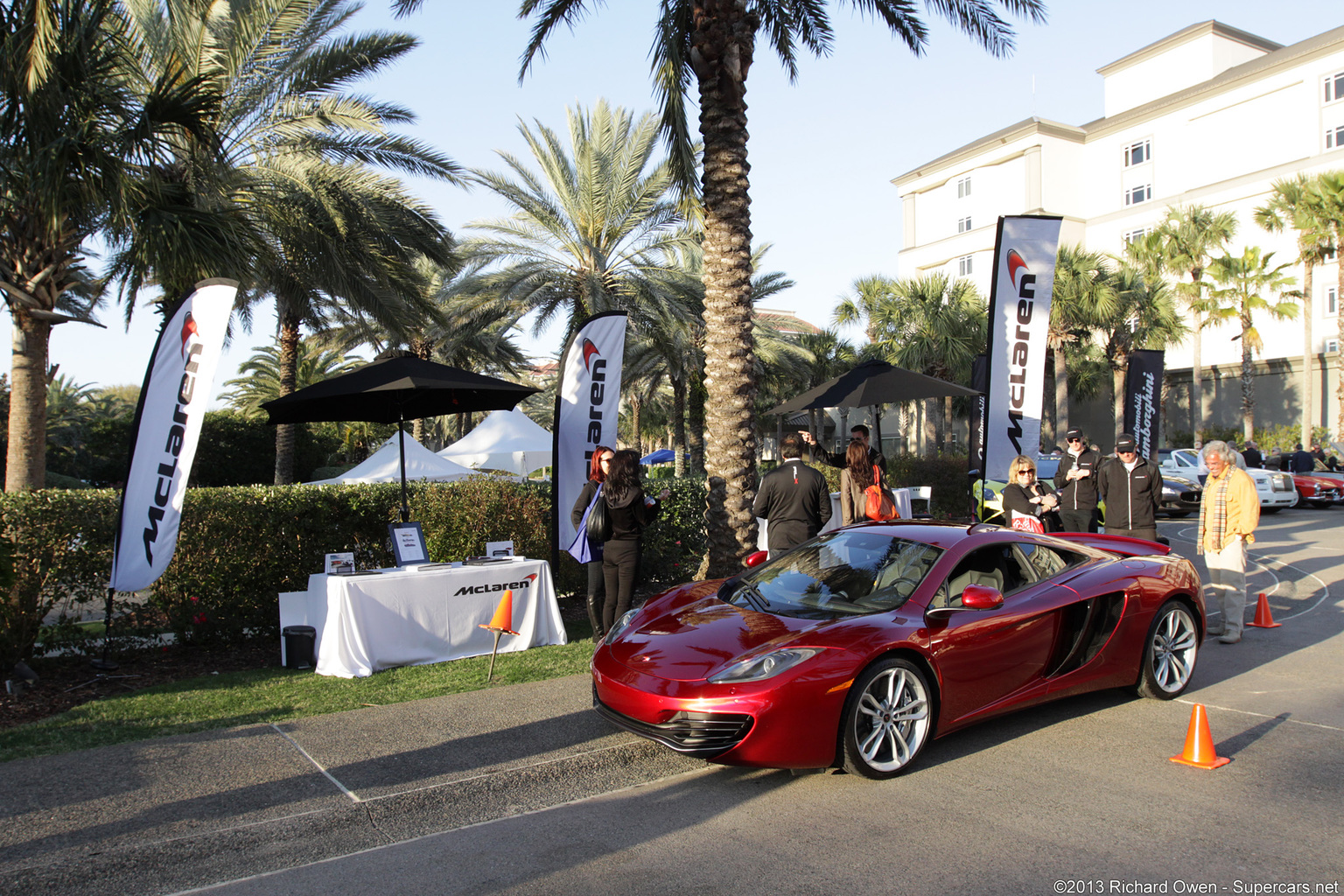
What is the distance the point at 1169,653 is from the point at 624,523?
13.5ft

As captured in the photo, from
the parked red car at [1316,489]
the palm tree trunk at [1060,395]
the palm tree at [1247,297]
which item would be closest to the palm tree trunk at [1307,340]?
the palm tree at [1247,297]

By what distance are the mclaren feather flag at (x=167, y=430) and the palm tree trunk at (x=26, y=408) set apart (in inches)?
155

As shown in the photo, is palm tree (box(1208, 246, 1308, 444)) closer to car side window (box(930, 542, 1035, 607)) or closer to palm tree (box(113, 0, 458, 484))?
palm tree (box(113, 0, 458, 484))

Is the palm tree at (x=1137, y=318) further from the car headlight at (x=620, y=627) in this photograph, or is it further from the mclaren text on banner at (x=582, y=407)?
the car headlight at (x=620, y=627)

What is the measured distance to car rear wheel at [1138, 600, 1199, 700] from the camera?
5988 mm

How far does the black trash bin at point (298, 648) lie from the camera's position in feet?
24.3

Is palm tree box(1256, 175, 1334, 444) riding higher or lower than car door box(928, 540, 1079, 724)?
higher

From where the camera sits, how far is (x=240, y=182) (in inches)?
523

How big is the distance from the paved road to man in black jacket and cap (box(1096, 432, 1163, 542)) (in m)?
3.37

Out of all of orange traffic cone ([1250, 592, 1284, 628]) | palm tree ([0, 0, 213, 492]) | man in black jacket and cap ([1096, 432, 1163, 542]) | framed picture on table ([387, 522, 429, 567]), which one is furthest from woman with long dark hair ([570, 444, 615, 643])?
orange traffic cone ([1250, 592, 1284, 628])

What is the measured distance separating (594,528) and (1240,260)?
122 ft

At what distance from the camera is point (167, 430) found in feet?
23.6

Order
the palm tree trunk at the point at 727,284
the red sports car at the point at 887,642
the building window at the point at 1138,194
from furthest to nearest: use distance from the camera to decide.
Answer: the building window at the point at 1138,194, the palm tree trunk at the point at 727,284, the red sports car at the point at 887,642

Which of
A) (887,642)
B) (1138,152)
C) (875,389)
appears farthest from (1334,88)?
(887,642)
